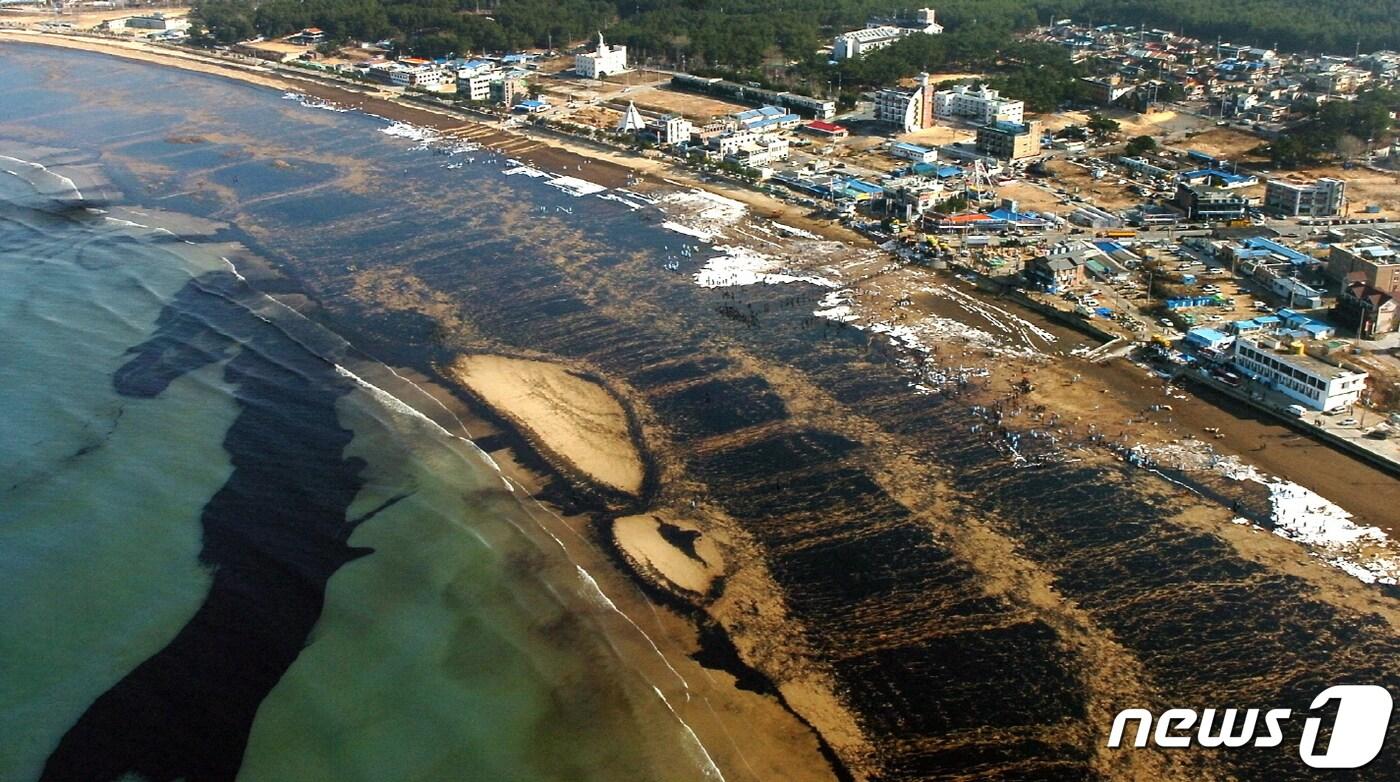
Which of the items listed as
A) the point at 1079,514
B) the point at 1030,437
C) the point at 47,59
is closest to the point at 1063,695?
the point at 1079,514

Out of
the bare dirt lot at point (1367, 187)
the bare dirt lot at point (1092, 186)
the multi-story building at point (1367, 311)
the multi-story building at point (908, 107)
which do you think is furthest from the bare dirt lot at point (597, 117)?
the multi-story building at point (1367, 311)

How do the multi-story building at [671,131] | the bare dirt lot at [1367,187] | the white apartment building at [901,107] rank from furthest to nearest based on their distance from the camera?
the white apartment building at [901,107] → the multi-story building at [671,131] → the bare dirt lot at [1367,187]

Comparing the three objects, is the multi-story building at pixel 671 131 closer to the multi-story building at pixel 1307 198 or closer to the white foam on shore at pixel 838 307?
the white foam on shore at pixel 838 307

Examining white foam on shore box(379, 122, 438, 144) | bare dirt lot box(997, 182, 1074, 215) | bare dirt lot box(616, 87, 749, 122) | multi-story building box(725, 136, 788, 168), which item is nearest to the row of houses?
bare dirt lot box(616, 87, 749, 122)

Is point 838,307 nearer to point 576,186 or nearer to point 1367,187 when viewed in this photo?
point 576,186

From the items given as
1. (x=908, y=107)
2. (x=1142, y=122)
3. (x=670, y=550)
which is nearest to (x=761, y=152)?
(x=908, y=107)

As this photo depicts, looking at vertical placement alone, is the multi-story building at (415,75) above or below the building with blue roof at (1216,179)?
above

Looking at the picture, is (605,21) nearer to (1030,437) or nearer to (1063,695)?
(1030,437)
